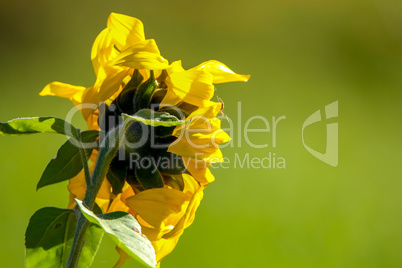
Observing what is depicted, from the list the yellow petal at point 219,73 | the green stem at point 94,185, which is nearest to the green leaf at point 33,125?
the green stem at point 94,185

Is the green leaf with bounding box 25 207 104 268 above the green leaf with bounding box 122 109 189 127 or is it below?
below

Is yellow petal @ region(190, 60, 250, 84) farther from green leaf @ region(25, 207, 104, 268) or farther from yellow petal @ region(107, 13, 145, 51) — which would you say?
green leaf @ region(25, 207, 104, 268)

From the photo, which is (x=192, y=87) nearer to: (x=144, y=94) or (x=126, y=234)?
(x=144, y=94)

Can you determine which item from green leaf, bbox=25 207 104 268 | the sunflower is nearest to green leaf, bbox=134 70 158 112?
the sunflower

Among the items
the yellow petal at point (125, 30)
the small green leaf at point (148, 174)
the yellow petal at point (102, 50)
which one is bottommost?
the small green leaf at point (148, 174)

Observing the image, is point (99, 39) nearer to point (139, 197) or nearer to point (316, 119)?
point (139, 197)

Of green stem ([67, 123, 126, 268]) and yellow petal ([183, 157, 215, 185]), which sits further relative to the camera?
yellow petal ([183, 157, 215, 185])

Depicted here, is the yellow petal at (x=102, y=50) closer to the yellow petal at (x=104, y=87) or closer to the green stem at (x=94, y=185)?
the yellow petal at (x=104, y=87)

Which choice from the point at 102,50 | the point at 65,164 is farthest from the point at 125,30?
the point at 65,164
